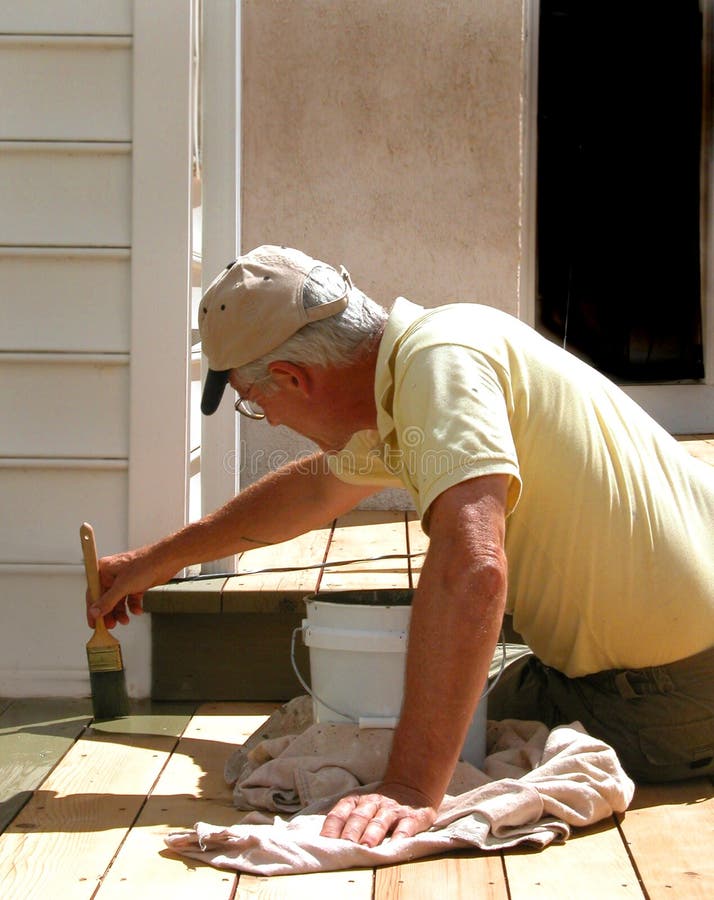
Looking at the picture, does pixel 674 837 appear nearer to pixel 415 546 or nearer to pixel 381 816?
pixel 381 816

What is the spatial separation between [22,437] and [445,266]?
5.35 ft

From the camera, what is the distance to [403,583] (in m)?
3.02

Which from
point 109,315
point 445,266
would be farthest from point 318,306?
point 445,266

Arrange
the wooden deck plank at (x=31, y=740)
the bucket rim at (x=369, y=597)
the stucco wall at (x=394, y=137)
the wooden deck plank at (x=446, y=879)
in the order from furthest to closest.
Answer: the stucco wall at (x=394, y=137) < the bucket rim at (x=369, y=597) < the wooden deck plank at (x=31, y=740) < the wooden deck plank at (x=446, y=879)

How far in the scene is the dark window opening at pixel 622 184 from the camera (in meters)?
4.88

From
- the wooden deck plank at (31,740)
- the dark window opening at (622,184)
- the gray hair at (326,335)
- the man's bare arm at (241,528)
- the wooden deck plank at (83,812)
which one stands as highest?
the dark window opening at (622,184)

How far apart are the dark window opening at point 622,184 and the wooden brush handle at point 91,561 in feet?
9.41

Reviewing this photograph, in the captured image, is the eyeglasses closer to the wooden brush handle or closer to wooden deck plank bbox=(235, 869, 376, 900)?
the wooden brush handle

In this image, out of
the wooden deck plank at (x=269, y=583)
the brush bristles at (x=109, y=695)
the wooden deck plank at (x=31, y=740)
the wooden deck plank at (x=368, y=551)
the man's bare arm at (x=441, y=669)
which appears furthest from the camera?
the wooden deck plank at (x=368, y=551)

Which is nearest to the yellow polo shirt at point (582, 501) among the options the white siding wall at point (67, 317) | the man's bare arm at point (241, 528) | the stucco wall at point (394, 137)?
the man's bare arm at point (241, 528)

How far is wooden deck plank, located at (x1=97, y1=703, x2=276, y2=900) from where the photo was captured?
1810 millimetres

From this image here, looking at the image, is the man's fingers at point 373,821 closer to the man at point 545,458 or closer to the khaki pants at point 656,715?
the man at point 545,458

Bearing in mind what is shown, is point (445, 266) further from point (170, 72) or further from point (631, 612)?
point (631, 612)

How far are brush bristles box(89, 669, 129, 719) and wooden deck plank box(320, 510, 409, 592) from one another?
1.74ft
